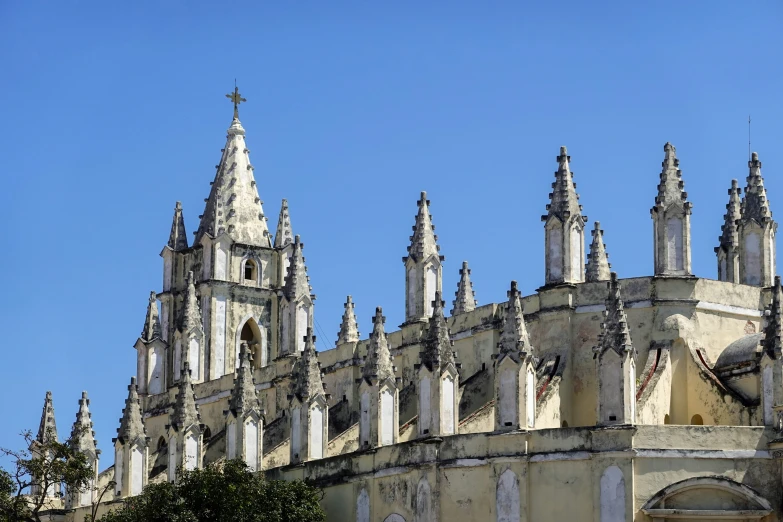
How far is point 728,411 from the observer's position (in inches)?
2037

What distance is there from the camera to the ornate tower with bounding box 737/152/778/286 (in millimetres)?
57312

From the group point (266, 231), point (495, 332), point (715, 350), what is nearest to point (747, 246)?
point (715, 350)

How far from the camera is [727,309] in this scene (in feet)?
180

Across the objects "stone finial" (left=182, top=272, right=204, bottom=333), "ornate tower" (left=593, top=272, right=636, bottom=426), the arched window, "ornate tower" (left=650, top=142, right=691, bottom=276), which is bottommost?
"ornate tower" (left=593, top=272, right=636, bottom=426)

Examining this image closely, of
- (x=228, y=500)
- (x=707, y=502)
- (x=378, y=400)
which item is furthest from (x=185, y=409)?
(x=707, y=502)

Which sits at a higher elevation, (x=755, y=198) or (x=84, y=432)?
(x=755, y=198)

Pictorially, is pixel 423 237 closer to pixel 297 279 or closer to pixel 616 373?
pixel 297 279

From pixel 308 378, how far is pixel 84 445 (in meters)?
13.8

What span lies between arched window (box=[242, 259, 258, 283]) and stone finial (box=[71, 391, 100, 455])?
11616mm

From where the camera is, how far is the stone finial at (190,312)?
2948 inches

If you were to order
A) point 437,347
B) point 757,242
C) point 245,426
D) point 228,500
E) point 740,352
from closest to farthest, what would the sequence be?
point 228,500 → point 437,347 → point 740,352 → point 757,242 → point 245,426

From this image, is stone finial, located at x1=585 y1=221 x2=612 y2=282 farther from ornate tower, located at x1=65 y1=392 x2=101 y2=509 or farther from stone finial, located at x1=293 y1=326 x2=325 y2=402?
ornate tower, located at x1=65 y1=392 x2=101 y2=509

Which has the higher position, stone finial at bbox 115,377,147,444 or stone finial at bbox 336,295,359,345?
stone finial at bbox 336,295,359,345

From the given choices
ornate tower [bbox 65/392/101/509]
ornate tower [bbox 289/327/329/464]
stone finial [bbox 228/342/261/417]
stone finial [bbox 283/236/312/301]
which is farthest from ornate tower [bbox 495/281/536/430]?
stone finial [bbox 283/236/312/301]
